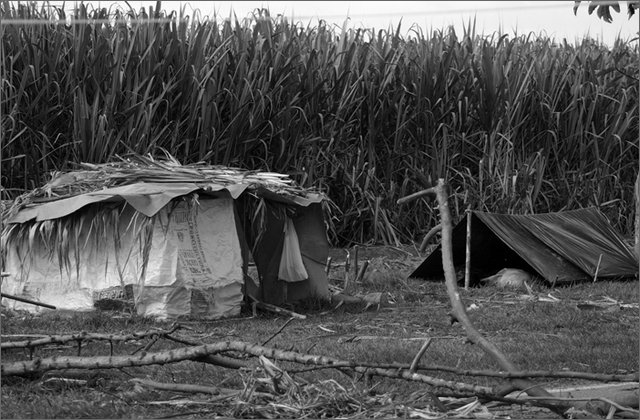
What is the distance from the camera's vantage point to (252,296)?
24.0 ft

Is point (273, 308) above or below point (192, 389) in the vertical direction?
below

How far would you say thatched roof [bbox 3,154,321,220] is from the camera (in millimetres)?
7051

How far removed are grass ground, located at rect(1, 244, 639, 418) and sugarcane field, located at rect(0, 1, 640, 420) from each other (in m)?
0.02

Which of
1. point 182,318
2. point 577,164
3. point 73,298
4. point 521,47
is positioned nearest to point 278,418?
point 182,318

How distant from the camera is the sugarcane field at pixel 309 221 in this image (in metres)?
4.26

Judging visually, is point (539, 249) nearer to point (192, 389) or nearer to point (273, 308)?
point (273, 308)

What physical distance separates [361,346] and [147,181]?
226 cm

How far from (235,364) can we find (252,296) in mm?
2859

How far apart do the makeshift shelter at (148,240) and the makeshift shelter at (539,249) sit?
227 centimetres

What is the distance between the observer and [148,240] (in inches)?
266

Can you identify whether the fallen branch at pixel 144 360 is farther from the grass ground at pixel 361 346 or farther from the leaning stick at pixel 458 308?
the leaning stick at pixel 458 308

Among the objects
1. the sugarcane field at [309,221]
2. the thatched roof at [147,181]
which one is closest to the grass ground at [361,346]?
the sugarcane field at [309,221]

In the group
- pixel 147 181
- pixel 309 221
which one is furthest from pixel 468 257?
pixel 147 181

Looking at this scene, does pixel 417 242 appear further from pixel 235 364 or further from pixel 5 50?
pixel 235 364
